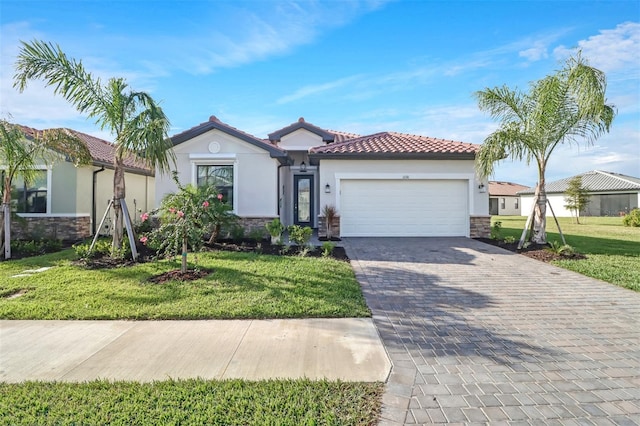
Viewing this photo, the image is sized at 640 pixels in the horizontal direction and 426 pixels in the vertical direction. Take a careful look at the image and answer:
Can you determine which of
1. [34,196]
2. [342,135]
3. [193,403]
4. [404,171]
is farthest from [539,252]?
[34,196]

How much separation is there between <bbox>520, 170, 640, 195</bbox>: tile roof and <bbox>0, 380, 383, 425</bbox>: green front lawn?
127 feet

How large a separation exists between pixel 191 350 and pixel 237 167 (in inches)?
386

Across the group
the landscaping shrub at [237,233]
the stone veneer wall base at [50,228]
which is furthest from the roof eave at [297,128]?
the stone veneer wall base at [50,228]

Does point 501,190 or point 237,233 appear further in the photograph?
point 501,190

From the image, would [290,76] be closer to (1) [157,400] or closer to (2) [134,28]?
(2) [134,28]

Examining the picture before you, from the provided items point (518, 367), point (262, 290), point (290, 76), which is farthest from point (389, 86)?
point (518, 367)

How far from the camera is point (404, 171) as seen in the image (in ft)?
44.9

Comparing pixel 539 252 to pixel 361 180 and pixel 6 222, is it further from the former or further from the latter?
pixel 6 222

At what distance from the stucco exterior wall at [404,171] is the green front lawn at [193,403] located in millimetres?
10645

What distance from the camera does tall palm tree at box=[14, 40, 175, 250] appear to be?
331 inches

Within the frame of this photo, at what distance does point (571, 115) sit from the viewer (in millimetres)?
10484

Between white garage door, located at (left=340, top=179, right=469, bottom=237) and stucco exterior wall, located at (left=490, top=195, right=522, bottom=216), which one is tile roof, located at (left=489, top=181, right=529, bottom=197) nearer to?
stucco exterior wall, located at (left=490, top=195, right=522, bottom=216)

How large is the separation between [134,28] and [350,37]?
21.3 ft

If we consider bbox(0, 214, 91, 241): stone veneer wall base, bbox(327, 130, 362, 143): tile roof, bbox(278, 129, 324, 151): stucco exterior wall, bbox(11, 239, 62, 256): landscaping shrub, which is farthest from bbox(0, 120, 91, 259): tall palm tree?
bbox(327, 130, 362, 143): tile roof
